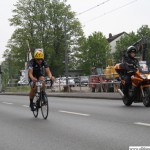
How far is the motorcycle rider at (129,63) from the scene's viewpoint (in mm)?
13336

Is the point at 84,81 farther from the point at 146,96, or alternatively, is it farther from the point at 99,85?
the point at 146,96

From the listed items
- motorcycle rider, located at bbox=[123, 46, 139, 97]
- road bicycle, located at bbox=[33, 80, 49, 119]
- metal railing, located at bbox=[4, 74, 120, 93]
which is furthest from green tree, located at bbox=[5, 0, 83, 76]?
road bicycle, located at bbox=[33, 80, 49, 119]

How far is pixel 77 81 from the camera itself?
30.2m

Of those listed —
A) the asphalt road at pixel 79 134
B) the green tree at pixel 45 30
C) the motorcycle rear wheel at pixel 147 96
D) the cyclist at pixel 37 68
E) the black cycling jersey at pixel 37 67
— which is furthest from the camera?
the green tree at pixel 45 30

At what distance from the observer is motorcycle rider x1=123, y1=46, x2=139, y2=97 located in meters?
13.3

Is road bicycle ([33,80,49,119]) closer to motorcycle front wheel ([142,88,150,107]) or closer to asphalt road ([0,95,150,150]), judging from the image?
asphalt road ([0,95,150,150])

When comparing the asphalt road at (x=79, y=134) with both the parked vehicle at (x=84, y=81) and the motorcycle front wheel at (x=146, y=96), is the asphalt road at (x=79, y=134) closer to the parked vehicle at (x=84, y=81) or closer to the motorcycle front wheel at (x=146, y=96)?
the motorcycle front wheel at (x=146, y=96)

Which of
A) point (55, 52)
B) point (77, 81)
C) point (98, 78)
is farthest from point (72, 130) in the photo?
point (55, 52)

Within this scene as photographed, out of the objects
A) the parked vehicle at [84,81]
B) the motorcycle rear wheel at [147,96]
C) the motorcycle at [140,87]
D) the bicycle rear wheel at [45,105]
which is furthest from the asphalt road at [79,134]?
the parked vehicle at [84,81]

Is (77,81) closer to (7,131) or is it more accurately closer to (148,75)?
(148,75)

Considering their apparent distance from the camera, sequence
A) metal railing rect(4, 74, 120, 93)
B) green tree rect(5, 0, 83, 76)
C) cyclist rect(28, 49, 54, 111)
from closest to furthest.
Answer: cyclist rect(28, 49, 54, 111) < metal railing rect(4, 74, 120, 93) < green tree rect(5, 0, 83, 76)

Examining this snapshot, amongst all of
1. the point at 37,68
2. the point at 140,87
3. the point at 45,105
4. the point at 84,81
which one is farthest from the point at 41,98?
the point at 84,81

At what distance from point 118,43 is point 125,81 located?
292 feet

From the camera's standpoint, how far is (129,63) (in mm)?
13391
